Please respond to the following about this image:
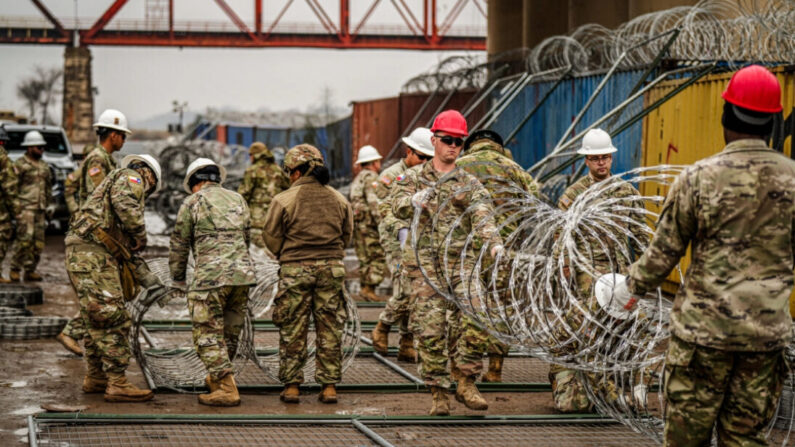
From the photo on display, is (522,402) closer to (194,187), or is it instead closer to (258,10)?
(194,187)

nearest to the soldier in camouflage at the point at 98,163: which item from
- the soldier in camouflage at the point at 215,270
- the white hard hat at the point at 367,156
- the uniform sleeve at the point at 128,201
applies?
the uniform sleeve at the point at 128,201

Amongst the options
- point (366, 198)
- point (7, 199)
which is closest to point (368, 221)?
point (366, 198)

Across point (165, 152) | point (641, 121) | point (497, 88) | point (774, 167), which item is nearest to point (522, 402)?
point (774, 167)

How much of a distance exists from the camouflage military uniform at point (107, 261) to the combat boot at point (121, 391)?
75mm

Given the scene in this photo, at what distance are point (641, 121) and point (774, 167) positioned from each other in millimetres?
9904

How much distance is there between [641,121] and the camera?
14312 millimetres

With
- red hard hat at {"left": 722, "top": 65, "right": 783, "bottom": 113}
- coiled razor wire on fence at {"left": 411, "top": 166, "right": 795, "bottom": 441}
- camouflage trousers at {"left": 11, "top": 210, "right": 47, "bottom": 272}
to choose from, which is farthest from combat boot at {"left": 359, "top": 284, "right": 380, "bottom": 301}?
red hard hat at {"left": 722, "top": 65, "right": 783, "bottom": 113}

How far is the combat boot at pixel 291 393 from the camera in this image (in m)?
7.93

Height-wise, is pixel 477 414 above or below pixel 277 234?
below

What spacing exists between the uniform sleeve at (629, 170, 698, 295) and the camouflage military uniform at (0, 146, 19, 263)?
38.6 ft

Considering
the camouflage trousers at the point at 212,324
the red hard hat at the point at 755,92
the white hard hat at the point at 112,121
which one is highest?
the red hard hat at the point at 755,92

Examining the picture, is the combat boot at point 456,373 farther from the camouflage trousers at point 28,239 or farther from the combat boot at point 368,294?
the camouflage trousers at point 28,239

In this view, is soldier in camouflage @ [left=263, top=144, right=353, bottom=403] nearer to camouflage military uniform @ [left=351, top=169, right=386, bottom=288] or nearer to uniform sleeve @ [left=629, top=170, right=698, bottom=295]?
uniform sleeve @ [left=629, top=170, right=698, bottom=295]

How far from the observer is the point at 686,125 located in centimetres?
1289
